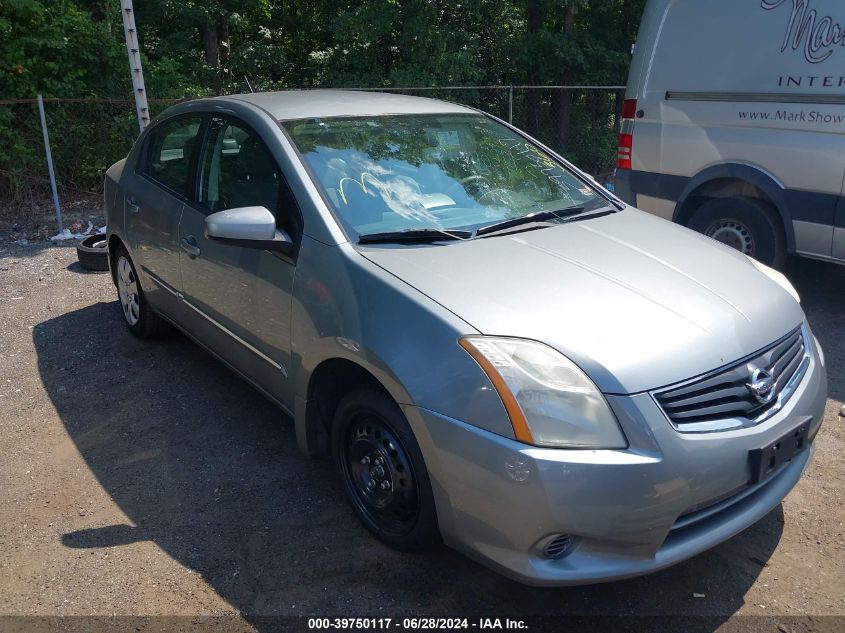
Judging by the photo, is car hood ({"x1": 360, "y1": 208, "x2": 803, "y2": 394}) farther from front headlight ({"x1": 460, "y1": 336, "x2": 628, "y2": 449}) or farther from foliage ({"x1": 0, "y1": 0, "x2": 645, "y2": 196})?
foliage ({"x1": 0, "y1": 0, "x2": 645, "y2": 196})

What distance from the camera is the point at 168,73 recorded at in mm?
12875

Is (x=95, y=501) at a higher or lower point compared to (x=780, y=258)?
lower

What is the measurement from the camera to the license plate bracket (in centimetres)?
262

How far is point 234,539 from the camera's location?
3271 mm

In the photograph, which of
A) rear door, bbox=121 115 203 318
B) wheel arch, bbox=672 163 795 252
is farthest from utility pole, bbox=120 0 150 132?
wheel arch, bbox=672 163 795 252

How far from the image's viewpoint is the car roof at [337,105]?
A: 12.8ft

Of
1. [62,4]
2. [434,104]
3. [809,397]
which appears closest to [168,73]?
[62,4]

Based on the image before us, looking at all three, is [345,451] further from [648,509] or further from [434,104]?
[434,104]

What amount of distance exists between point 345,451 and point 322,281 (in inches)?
29.1

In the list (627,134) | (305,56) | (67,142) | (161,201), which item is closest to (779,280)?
(161,201)

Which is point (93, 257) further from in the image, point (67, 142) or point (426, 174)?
point (426, 174)

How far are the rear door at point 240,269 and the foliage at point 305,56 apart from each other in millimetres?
7456

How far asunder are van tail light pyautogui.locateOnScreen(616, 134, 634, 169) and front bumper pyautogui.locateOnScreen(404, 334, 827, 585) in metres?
4.51

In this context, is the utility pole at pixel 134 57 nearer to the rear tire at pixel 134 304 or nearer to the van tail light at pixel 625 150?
the rear tire at pixel 134 304
